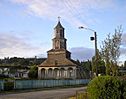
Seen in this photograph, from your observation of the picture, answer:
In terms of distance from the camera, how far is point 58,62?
132375mm

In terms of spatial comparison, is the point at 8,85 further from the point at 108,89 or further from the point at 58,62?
the point at 58,62

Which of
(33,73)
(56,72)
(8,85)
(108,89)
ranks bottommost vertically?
(8,85)

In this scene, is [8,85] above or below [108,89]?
below

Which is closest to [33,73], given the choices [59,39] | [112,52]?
[59,39]

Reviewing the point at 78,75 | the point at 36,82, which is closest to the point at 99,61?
the point at 36,82

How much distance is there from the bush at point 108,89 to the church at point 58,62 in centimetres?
11210

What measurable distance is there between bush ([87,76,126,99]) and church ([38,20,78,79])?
112 m

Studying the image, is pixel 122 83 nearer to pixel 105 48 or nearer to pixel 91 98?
pixel 91 98

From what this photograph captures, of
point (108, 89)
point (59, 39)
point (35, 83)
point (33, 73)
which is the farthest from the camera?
point (59, 39)

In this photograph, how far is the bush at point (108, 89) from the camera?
14289mm

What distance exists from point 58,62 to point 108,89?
118 meters

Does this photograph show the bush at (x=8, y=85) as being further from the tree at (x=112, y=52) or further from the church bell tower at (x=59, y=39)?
the church bell tower at (x=59, y=39)

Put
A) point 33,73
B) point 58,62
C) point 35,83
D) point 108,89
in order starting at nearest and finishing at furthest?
point 108,89 → point 35,83 → point 33,73 → point 58,62

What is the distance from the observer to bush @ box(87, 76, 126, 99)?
1429cm
